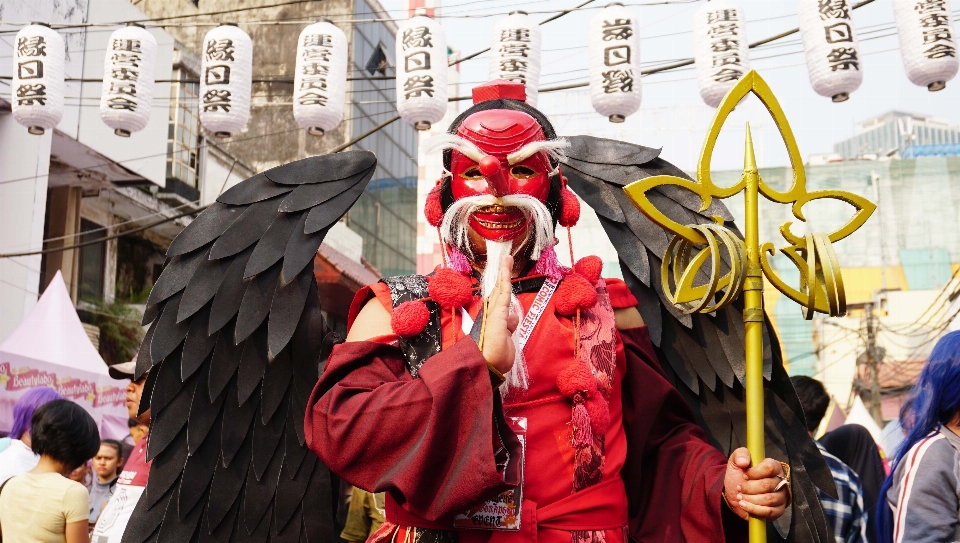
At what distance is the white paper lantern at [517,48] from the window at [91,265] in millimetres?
8394

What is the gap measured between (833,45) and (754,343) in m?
6.51

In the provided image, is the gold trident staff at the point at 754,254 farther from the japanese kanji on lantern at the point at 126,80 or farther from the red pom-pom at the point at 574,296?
the japanese kanji on lantern at the point at 126,80

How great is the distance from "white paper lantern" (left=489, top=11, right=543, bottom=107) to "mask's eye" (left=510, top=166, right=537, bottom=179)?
19.8 feet

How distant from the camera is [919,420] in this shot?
9.38 feet

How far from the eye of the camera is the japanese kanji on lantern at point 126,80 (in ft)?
28.6

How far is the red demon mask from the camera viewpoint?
7.73 feet

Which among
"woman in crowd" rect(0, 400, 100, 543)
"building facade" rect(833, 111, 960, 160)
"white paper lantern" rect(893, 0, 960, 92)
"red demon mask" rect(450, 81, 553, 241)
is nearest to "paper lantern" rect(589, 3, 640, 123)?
"white paper lantern" rect(893, 0, 960, 92)

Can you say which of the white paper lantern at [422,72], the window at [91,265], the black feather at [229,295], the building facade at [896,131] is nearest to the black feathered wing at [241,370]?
the black feather at [229,295]

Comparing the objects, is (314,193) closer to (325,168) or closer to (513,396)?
(325,168)

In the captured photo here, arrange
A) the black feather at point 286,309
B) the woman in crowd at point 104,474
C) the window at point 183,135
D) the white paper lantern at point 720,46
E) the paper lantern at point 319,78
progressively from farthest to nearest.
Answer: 1. the window at point 183,135
2. the paper lantern at point 319,78
3. the white paper lantern at point 720,46
4. the woman in crowd at point 104,474
5. the black feather at point 286,309

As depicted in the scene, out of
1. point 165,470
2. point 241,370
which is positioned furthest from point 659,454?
point 165,470

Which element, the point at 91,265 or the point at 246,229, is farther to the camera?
the point at 91,265

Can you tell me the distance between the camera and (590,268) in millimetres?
2539

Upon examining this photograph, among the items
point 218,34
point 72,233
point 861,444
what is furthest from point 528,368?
point 72,233
